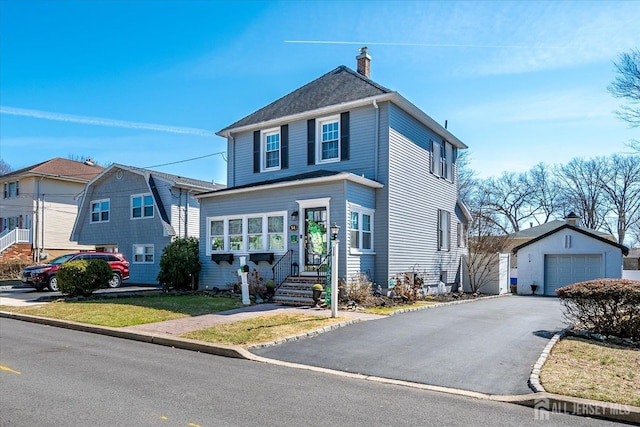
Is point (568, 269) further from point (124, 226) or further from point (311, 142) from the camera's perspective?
A: point (124, 226)

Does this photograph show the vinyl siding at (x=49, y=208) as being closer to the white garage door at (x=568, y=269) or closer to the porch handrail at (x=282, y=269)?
the porch handrail at (x=282, y=269)

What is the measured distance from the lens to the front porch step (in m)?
14.4

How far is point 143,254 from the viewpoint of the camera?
26.6m

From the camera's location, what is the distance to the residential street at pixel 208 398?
16.4 feet

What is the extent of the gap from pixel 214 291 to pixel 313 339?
966 centimetres

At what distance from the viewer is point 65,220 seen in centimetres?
3528

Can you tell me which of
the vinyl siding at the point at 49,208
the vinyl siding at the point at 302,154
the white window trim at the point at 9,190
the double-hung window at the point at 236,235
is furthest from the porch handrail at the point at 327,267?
the white window trim at the point at 9,190

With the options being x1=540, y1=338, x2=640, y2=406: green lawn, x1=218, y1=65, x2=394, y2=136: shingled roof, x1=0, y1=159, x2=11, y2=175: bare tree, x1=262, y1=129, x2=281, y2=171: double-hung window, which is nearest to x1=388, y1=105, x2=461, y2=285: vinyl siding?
x1=218, y1=65, x2=394, y2=136: shingled roof

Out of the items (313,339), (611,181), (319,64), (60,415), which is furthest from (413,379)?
(611,181)

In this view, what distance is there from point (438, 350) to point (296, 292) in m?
7.11

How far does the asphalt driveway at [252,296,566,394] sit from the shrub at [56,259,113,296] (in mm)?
10873

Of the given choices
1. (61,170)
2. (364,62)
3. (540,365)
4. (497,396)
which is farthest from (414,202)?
(61,170)

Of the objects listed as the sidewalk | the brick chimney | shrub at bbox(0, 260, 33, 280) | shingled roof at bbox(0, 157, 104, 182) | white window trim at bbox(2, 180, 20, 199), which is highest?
the brick chimney

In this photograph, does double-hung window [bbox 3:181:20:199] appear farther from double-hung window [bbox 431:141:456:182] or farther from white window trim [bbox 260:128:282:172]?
double-hung window [bbox 431:141:456:182]
